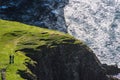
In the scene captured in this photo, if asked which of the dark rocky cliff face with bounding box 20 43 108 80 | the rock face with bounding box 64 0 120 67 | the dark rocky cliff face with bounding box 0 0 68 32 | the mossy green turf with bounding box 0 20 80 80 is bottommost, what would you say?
the rock face with bounding box 64 0 120 67

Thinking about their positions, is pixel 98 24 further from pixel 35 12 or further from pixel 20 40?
pixel 20 40

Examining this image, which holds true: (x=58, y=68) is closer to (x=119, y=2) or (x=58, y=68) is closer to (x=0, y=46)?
(x=0, y=46)

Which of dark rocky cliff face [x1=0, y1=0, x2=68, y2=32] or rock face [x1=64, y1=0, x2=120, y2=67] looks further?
rock face [x1=64, y1=0, x2=120, y2=67]

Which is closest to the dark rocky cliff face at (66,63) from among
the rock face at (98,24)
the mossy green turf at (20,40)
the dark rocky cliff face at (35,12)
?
the mossy green turf at (20,40)

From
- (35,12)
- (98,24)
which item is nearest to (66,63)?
(35,12)

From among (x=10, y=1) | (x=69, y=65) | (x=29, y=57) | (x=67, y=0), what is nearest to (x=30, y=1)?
(x=10, y=1)

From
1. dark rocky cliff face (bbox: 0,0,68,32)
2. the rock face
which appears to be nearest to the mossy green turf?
dark rocky cliff face (bbox: 0,0,68,32)

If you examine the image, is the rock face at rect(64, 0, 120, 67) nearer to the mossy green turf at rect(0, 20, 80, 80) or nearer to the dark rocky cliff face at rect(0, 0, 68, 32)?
the dark rocky cliff face at rect(0, 0, 68, 32)
